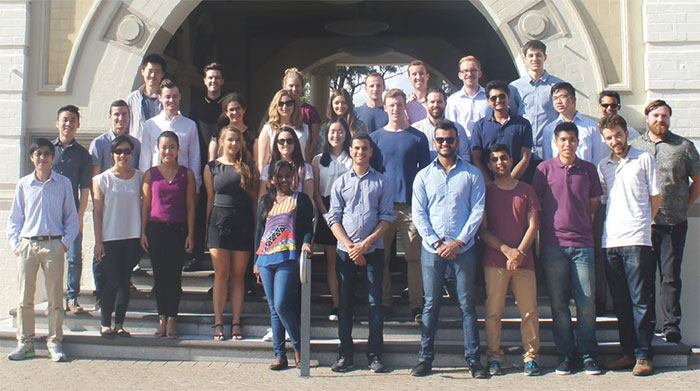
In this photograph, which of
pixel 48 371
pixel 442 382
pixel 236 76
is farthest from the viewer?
pixel 236 76

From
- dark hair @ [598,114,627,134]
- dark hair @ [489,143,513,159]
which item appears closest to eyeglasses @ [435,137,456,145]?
Result: dark hair @ [489,143,513,159]

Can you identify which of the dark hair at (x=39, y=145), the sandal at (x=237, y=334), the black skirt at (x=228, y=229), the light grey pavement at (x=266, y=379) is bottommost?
the light grey pavement at (x=266, y=379)

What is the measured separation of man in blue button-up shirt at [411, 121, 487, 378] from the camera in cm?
505

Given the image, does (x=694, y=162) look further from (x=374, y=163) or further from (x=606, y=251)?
(x=374, y=163)

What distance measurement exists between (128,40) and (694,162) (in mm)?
5755

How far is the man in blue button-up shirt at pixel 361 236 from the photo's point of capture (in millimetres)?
5180

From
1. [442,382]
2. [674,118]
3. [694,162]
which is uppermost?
[674,118]

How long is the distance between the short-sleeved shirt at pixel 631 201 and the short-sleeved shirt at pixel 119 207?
3.83 m

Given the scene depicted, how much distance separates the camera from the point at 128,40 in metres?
7.35

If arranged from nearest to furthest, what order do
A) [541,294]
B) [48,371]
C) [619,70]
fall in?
1. [48,371]
2. [541,294]
3. [619,70]

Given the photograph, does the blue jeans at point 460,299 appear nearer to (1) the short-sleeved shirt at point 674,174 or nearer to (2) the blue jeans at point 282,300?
(2) the blue jeans at point 282,300

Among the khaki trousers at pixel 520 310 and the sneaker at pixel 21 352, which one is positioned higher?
the khaki trousers at pixel 520 310

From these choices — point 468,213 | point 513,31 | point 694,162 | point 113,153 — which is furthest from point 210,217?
point 694,162

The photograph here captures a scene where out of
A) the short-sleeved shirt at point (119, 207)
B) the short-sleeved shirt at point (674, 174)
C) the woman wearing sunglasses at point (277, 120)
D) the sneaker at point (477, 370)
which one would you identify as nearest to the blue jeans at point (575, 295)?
the sneaker at point (477, 370)
